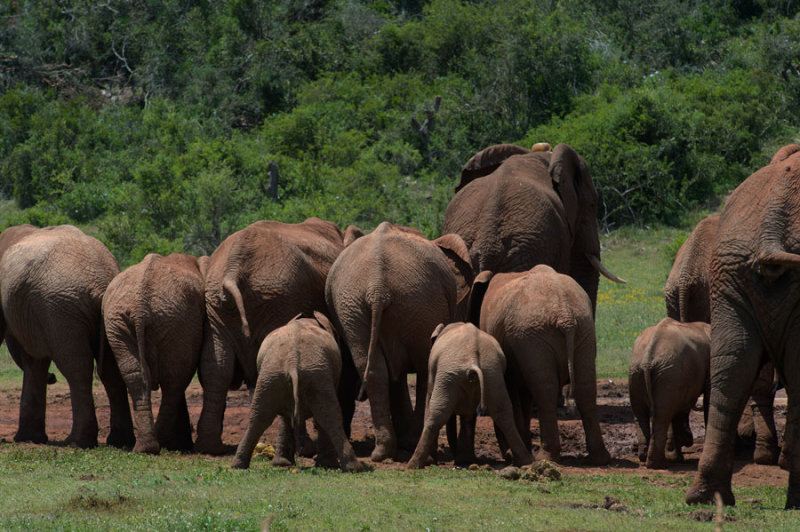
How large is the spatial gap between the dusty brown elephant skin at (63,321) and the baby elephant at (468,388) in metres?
3.94

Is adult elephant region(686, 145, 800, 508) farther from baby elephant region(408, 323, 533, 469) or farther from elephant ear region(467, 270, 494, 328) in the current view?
elephant ear region(467, 270, 494, 328)

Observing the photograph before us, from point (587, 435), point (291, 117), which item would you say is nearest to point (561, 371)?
point (587, 435)

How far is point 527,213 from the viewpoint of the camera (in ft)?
45.4

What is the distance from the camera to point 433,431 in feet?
34.1

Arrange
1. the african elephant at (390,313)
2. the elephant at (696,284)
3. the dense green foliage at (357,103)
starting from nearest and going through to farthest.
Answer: the african elephant at (390,313) < the elephant at (696,284) < the dense green foliage at (357,103)

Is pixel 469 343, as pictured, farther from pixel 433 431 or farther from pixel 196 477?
pixel 196 477

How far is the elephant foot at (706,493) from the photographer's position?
8344mm

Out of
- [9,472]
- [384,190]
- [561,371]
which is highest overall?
[561,371]

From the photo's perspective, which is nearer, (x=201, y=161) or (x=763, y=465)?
(x=763, y=465)

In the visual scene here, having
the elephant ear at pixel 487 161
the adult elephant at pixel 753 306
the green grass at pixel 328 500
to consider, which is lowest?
the green grass at pixel 328 500

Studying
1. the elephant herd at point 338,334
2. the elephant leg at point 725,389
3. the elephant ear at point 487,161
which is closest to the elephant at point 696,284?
the elephant herd at point 338,334

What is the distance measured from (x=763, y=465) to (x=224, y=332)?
5601 millimetres

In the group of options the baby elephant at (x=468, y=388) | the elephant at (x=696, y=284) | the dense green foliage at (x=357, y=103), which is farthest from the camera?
the dense green foliage at (x=357, y=103)

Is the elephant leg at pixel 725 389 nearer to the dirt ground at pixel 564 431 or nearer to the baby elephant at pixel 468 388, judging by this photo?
the dirt ground at pixel 564 431
